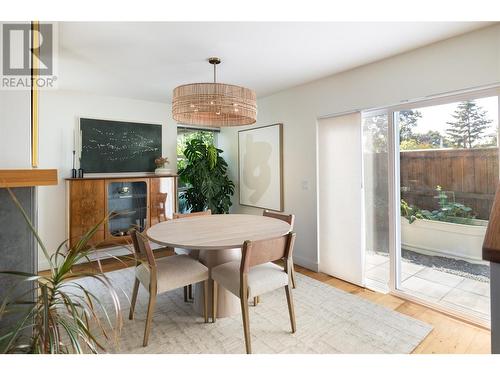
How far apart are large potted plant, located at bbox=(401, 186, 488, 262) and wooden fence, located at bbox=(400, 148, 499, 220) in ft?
0.19

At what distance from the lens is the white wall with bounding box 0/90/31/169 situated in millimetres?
1270

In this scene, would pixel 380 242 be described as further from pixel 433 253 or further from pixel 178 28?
pixel 178 28

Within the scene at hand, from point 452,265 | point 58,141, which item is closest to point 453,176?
point 452,265

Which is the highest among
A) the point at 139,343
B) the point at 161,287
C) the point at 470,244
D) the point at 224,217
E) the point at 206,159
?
the point at 206,159

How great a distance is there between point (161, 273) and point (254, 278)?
2.29 ft

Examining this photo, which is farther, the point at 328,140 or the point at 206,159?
the point at 206,159

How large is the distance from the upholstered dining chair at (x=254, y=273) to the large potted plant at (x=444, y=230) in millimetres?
1436

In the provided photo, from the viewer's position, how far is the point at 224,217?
2.81 meters

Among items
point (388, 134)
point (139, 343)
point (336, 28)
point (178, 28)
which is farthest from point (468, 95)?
point (139, 343)

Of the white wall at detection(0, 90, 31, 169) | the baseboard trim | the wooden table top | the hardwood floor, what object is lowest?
the hardwood floor

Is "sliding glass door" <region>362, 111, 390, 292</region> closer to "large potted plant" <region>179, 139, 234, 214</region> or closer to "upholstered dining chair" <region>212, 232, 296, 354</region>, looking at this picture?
"upholstered dining chair" <region>212, 232, 296, 354</region>

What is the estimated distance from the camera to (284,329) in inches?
80.0

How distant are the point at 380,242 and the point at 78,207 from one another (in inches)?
140
